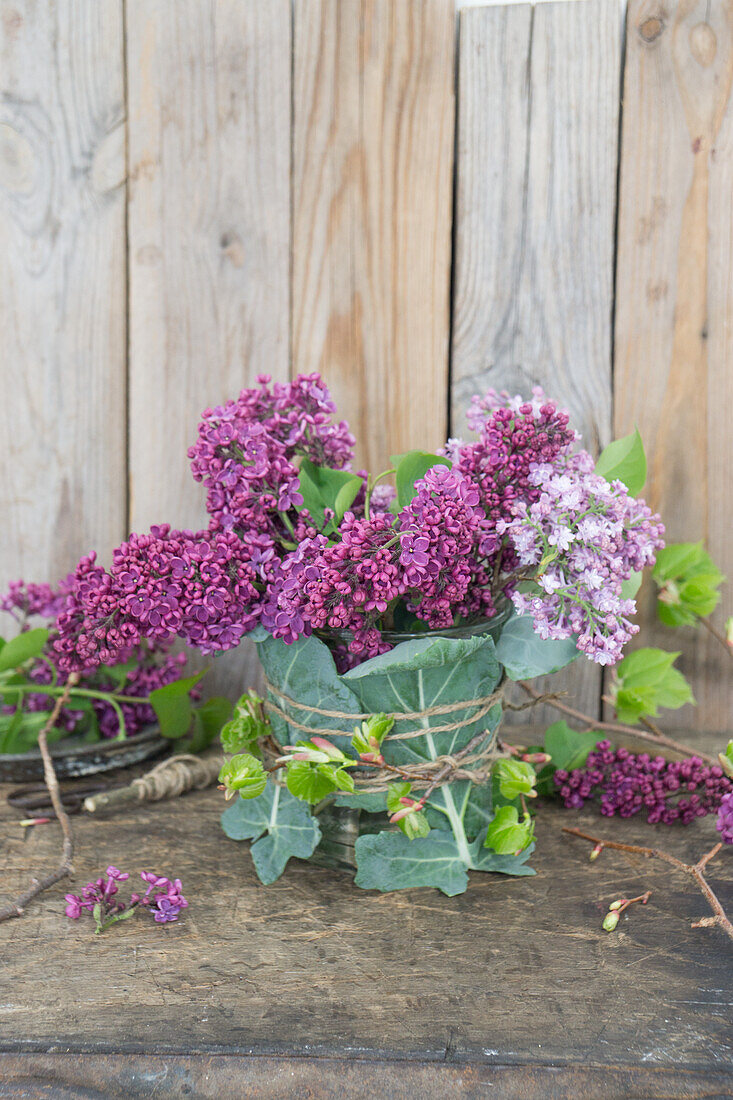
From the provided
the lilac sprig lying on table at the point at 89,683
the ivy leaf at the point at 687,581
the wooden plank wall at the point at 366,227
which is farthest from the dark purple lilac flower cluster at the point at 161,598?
the ivy leaf at the point at 687,581

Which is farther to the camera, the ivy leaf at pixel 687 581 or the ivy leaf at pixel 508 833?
the ivy leaf at pixel 687 581

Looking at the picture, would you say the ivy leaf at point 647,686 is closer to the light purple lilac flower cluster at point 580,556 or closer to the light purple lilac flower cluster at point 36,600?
the light purple lilac flower cluster at point 580,556

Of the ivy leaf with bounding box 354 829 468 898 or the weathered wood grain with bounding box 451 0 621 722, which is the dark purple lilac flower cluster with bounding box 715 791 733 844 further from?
the weathered wood grain with bounding box 451 0 621 722

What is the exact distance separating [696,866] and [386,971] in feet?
0.94

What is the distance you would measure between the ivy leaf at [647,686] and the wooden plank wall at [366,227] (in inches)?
4.6

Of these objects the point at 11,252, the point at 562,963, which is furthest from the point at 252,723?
the point at 11,252

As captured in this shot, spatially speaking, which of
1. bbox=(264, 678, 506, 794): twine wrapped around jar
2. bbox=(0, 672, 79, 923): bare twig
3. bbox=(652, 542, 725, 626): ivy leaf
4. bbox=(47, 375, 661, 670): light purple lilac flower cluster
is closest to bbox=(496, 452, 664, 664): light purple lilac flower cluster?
bbox=(47, 375, 661, 670): light purple lilac flower cluster

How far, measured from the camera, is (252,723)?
783 millimetres

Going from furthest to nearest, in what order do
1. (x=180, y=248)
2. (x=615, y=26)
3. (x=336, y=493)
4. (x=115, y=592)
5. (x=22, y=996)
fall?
(x=180, y=248), (x=615, y=26), (x=336, y=493), (x=115, y=592), (x=22, y=996)

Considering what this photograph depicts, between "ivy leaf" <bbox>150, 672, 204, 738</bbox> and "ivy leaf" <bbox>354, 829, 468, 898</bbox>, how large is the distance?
324 mm

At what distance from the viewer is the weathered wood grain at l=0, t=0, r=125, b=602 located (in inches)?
42.6

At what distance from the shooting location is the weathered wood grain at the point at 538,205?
3.30 ft

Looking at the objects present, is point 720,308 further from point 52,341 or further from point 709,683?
point 52,341

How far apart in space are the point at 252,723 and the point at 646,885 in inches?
15.3
